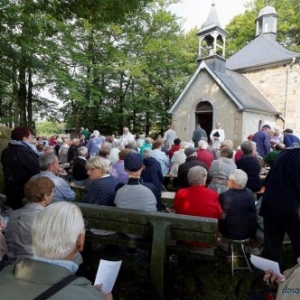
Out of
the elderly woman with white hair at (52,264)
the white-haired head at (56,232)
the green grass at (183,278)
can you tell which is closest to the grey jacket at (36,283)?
the elderly woman with white hair at (52,264)

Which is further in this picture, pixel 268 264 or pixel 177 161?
pixel 177 161

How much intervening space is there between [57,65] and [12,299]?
17.2 meters

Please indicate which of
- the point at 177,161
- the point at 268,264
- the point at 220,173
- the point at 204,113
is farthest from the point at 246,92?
the point at 268,264

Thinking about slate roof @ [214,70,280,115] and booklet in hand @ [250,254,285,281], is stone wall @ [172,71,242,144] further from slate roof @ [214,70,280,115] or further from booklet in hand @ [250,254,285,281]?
booklet in hand @ [250,254,285,281]

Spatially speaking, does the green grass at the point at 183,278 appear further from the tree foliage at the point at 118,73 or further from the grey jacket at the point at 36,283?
the tree foliage at the point at 118,73

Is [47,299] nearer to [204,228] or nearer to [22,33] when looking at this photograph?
[204,228]

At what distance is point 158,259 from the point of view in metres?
2.92

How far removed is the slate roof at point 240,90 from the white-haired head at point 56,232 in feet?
53.2

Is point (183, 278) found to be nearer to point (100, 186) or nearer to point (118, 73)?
point (100, 186)

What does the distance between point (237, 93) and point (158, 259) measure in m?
16.2

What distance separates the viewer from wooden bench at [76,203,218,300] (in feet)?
9.56

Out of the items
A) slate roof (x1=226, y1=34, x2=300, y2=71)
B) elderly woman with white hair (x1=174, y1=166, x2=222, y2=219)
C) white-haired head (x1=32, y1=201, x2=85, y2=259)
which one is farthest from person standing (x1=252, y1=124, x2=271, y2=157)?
slate roof (x1=226, y1=34, x2=300, y2=71)

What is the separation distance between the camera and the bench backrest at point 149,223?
9.59ft

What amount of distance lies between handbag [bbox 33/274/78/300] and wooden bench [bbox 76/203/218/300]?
163 cm
